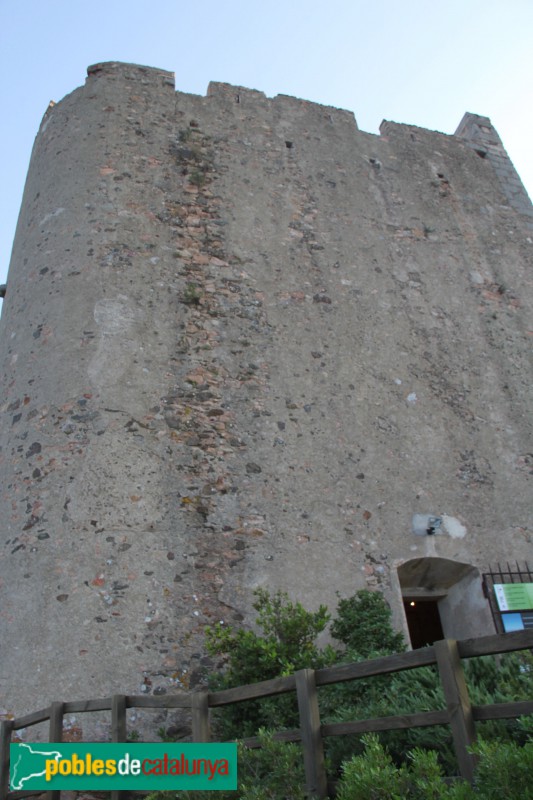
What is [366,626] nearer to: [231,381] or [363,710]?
[363,710]

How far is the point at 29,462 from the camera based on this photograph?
6367 mm

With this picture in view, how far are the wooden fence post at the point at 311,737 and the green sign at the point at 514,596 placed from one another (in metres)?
4.03

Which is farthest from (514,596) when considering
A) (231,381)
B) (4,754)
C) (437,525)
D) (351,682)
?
(4,754)

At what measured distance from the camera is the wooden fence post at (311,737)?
11.1 feet

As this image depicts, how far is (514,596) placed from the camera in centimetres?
706

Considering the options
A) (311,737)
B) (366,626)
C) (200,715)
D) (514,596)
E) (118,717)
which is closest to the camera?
(311,737)

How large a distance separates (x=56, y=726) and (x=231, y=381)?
12.3ft

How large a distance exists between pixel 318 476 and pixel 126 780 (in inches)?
149

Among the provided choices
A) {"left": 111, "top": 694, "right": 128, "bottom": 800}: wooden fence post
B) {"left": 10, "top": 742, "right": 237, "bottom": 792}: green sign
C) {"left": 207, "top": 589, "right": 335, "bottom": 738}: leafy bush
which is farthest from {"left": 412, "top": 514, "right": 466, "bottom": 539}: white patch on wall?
{"left": 10, "top": 742, "right": 237, "bottom": 792}: green sign

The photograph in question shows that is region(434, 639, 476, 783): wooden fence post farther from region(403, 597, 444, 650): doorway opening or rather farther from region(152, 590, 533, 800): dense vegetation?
region(403, 597, 444, 650): doorway opening

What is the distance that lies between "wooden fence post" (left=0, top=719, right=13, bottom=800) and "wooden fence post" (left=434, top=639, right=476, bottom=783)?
3.32m

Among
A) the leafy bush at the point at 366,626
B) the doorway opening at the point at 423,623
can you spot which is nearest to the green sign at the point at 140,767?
the leafy bush at the point at 366,626

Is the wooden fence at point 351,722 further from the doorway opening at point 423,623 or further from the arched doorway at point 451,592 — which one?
the doorway opening at point 423,623

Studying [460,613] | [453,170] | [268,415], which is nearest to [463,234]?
[453,170]
